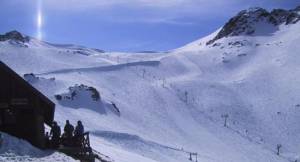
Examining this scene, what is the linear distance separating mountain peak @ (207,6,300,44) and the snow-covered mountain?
845cm

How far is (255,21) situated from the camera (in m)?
130

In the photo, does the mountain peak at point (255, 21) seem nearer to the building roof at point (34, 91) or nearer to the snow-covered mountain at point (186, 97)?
the snow-covered mountain at point (186, 97)

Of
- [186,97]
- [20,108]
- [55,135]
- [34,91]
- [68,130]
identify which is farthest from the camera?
[186,97]

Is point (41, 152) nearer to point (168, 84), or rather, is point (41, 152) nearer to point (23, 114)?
point (23, 114)

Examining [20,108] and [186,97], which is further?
[186,97]

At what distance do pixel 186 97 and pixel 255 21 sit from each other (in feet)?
191

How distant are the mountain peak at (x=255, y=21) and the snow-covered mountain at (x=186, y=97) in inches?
333

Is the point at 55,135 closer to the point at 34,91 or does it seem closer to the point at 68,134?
the point at 68,134

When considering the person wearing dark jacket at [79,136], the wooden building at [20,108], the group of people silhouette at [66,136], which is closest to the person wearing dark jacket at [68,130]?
the group of people silhouette at [66,136]

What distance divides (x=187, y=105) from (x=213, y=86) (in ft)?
38.9

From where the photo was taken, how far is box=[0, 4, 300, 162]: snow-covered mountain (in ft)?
185

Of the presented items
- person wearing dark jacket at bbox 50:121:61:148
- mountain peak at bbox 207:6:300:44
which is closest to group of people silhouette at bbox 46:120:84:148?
person wearing dark jacket at bbox 50:121:61:148

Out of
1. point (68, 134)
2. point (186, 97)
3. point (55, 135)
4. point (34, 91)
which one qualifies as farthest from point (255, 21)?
point (34, 91)

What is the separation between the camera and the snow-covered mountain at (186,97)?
56.3m
